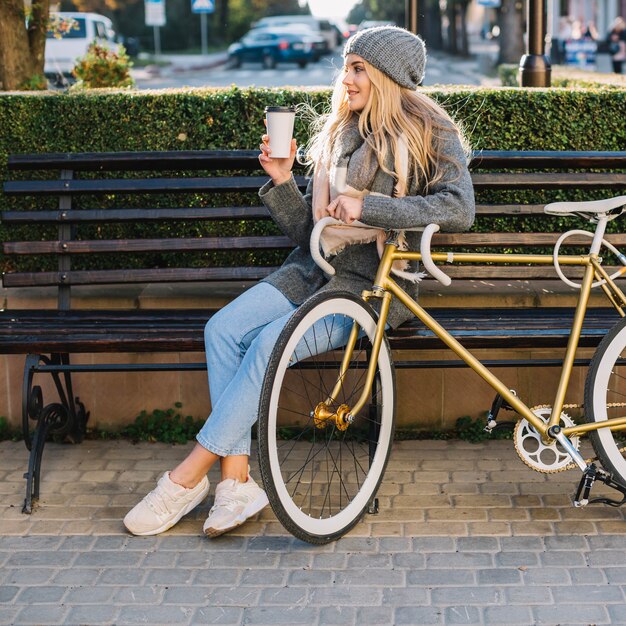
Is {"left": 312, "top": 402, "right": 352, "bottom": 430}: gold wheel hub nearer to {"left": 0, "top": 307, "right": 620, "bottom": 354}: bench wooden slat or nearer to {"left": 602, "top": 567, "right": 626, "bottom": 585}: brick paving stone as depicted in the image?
{"left": 0, "top": 307, "right": 620, "bottom": 354}: bench wooden slat

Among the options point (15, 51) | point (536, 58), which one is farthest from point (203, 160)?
point (15, 51)

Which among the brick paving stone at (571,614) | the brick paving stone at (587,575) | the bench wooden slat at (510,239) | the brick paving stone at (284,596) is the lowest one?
the brick paving stone at (571,614)

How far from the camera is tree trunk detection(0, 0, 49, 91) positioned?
860cm

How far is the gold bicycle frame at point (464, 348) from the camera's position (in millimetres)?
3799

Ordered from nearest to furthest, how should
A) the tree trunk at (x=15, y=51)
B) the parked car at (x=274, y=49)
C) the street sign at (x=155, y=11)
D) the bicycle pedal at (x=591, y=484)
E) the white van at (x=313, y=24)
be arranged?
the bicycle pedal at (x=591, y=484) → the tree trunk at (x=15, y=51) → the street sign at (x=155, y=11) → the parked car at (x=274, y=49) → the white van at (x=313, y=24)

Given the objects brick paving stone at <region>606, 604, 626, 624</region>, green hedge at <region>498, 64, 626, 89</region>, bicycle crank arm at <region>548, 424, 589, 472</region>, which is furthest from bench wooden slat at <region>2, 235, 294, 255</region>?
green hedge at <region>498, 64, 626, 89</region>

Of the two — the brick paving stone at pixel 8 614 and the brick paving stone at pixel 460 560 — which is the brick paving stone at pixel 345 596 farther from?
the brick paving stone at pixel 8 614

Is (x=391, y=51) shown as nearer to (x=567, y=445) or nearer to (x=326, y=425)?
(x=326, y=425)

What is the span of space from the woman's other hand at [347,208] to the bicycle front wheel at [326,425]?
259mm

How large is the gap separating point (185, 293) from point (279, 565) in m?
1.72

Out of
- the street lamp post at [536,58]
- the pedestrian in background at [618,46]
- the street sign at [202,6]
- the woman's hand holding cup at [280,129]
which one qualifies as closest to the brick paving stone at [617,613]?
the woman's hand holding cup at [280,129]

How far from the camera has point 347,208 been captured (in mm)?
3764

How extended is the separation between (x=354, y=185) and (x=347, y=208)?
199 mm

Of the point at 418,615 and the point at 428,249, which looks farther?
the point at 428,249
